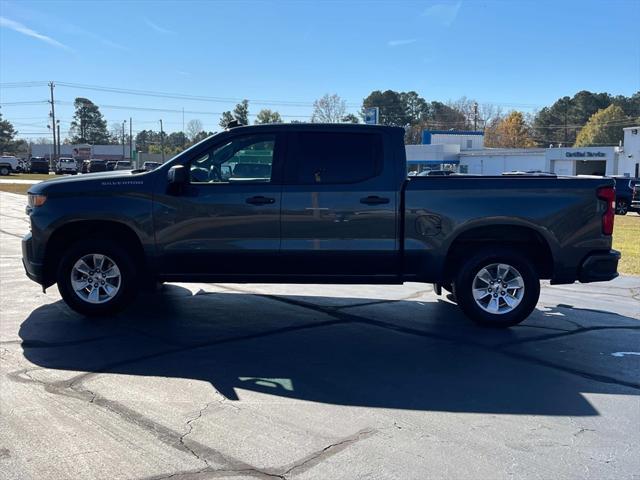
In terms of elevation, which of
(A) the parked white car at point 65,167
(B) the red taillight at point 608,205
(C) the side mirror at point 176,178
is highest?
(A) the parked white car at point 65,167

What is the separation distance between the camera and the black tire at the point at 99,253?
6949 mm

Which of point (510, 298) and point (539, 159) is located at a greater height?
point (539, 159)

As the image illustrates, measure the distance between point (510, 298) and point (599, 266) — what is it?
1004mm

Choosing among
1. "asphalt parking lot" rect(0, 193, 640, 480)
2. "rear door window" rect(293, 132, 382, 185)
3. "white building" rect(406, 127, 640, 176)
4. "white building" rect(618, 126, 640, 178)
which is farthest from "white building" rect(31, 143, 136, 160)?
"asphalt parking lot" rect(0, 193, 640, 480)

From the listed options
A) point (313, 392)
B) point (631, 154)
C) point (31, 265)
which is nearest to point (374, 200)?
point (313, 392)

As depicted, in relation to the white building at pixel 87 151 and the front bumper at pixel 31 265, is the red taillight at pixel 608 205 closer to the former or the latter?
the front bumper at pixel 31 265

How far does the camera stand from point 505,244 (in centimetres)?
713

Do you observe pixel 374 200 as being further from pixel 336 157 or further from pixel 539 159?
pixel 539 159

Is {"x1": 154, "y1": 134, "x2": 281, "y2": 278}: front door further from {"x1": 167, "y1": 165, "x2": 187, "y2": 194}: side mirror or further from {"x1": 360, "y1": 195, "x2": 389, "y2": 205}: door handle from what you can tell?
{"x1": 360, "y1": 195, "x2": 389, "y2": 205}: door handle

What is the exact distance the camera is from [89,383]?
201 inches

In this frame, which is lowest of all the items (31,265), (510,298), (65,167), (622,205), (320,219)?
(622,205)

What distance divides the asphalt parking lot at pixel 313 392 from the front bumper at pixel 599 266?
0.64 m

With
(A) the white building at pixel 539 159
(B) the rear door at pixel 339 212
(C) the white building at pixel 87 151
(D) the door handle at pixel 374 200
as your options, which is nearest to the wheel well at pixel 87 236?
(B) the rear door at pixel 339 212

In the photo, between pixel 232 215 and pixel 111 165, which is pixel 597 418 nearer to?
pixel 232 215
